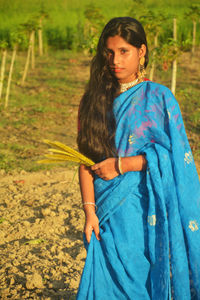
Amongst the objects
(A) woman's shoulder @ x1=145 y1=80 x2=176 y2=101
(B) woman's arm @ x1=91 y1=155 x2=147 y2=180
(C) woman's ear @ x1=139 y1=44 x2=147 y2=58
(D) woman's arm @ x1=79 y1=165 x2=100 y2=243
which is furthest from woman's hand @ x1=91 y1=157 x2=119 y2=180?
(C) woman's ear @ x1=139 y1=44 x2=147 y2=58

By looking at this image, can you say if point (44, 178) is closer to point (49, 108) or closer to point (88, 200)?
point (88, 200)

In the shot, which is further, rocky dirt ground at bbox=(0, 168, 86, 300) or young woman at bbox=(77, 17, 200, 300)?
rocky dirt ground at bbox=(0, 168, 86, 300)

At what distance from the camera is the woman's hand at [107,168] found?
188 centimetres

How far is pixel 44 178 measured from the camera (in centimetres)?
569

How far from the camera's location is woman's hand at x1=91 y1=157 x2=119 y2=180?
74.0 inches

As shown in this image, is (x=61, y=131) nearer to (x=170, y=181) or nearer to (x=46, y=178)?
(x=46, y=178)

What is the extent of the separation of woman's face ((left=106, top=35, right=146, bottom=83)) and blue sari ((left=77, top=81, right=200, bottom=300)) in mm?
119

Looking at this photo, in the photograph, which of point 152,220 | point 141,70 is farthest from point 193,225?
point 141,70

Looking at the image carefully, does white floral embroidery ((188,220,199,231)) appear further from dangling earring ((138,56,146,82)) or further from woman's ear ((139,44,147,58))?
woman's ear ((139,44,147,58))

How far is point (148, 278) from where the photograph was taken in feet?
6.28

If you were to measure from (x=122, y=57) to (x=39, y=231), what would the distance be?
8.43 ft

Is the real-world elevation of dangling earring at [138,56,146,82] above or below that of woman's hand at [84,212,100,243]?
above

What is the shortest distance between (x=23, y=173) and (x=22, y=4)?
834 inches

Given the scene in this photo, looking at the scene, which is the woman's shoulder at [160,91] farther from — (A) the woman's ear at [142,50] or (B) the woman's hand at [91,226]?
(B) the woman's hand at [91,226]
